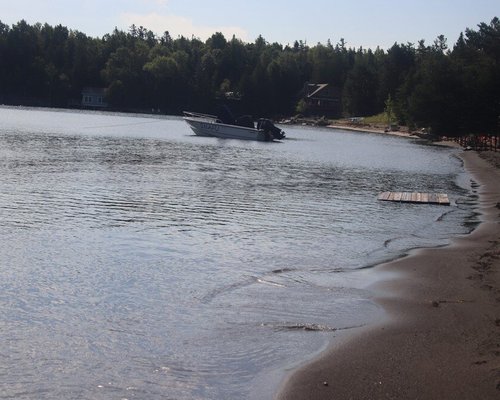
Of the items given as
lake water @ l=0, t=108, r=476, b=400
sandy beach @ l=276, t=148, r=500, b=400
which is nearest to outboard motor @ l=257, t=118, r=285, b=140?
lake water @ l=0, t=108, r=476, b=400

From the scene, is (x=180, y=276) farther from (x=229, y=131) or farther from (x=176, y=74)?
(x=176, y=74)

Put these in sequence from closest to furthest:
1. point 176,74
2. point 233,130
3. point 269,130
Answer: point 233,130
point 269,130
point 176,74

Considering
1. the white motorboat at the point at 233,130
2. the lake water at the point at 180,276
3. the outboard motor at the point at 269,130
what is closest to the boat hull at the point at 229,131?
the white motorboat at the point at 233,130

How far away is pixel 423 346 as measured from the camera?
390 inches

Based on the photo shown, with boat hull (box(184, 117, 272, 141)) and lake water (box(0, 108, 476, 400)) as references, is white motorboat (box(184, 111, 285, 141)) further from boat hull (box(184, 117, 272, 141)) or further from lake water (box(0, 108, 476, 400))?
lake water (box(0, 108, 476, 400))

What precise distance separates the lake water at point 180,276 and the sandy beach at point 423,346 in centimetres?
48

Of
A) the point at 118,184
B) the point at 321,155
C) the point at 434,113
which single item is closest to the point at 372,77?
the point at 434,113

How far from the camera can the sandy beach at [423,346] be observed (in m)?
8.29

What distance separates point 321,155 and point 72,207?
40692 mm

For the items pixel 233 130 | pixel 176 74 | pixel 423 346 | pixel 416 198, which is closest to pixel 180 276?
pixel 423 346

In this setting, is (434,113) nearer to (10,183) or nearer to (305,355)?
(10,183)

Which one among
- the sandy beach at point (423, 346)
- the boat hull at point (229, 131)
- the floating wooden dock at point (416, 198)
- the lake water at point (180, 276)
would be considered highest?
the boat hull at point (229, 131)

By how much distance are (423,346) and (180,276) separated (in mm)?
5634

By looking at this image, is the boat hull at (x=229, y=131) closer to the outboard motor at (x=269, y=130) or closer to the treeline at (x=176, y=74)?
the outboard motor at (x=269, y=130)
